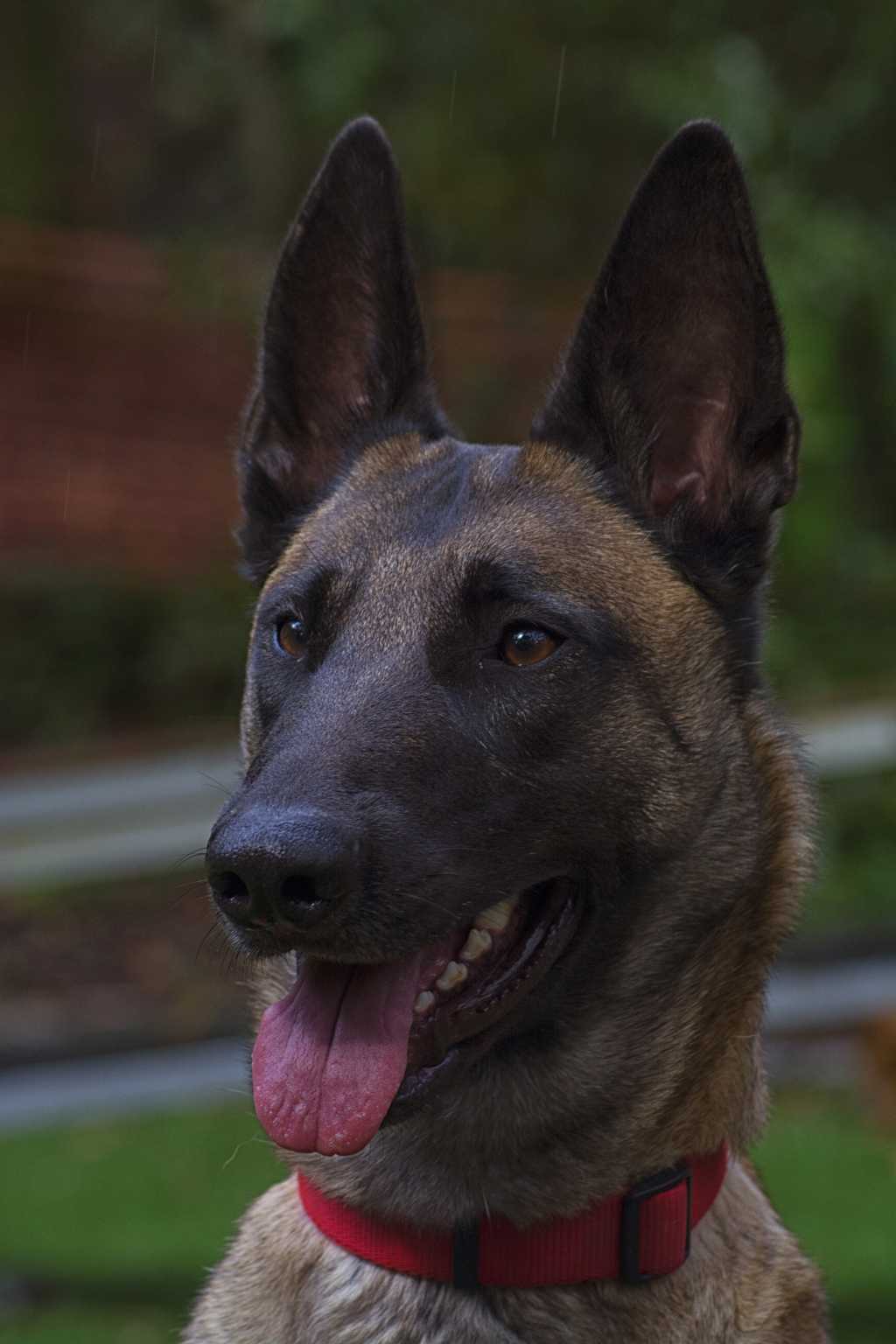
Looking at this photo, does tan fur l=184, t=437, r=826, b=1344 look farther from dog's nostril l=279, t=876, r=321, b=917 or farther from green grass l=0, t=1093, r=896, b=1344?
green grass l=0, t=1093, r=896, b=1344

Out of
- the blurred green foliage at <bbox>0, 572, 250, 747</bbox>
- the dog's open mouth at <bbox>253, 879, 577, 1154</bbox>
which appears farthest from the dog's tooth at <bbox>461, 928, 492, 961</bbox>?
the blurred green foliage at <bbox>0, 572, 250, 747</bbox>

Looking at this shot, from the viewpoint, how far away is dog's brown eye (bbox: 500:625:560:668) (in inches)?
121

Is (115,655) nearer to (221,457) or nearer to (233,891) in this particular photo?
(221,457)

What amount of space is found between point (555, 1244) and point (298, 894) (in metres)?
0.76

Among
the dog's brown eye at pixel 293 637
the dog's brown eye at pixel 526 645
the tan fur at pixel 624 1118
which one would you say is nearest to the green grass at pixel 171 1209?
the tan fur at pixel 624 1118

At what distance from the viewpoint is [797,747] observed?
3.35 m

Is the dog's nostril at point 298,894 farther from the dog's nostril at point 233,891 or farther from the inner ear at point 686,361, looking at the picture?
the inner ear at point 686,361

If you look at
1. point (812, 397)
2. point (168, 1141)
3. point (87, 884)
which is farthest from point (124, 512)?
point (168, 1141)

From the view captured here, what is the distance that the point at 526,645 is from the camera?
10.1ft

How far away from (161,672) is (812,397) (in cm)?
485

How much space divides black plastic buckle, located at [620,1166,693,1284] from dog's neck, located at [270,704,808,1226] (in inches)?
A: 2.0

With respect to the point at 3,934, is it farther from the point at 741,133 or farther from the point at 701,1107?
the point at 701,1107

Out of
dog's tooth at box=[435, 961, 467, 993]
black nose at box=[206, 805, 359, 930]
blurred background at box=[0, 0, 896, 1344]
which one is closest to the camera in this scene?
black nose at box=[206, 805, 359, 930]

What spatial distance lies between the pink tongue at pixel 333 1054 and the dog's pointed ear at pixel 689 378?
0.99 metres
